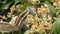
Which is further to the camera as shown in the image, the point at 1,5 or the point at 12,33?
the point at 1,5

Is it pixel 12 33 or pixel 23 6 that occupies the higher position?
pixel 23 6

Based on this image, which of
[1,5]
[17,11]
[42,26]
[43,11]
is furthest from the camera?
[1,5]

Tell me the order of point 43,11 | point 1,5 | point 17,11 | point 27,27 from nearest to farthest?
point 43,11
point 27,27
point 17,11
point 1,5

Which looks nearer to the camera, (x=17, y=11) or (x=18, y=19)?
(x=18, y=19)

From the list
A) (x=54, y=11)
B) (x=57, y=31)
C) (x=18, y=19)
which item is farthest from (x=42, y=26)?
(x=54, y=11)

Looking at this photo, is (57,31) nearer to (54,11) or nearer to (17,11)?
(54,11)

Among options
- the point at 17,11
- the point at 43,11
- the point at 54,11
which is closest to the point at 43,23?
the point at 43,11

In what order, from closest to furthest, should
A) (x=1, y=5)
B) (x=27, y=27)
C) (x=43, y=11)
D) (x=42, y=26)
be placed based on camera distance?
1. (x=42, y=26)
2. (x=43, y=11)
3. (x=27, y=27)
4. (x=1, y=5)

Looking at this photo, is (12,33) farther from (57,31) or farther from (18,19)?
(57,31)

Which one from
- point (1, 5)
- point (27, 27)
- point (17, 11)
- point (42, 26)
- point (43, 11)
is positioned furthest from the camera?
point (1, 5)
